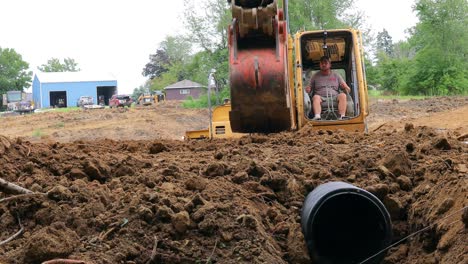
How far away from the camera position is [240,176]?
6.19 metres

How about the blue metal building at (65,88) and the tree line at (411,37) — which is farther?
the blue metal building at (65,88)

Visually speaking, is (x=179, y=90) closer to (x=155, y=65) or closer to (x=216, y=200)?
(x=155, y=65)

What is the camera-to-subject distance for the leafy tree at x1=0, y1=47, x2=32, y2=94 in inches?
3287

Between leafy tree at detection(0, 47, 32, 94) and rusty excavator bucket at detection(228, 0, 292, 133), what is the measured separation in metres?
77.2

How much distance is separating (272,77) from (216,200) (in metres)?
3.68

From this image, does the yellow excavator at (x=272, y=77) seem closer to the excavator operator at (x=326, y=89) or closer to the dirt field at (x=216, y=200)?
the excavator operator at (x=326, y=89)

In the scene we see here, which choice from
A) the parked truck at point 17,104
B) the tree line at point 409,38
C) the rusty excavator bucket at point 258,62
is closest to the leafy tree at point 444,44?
the tree line at point 409,38

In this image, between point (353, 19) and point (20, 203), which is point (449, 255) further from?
point (353, 19)

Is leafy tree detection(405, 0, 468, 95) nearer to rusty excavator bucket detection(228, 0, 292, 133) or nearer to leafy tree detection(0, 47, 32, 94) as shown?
rusty excavator bucket detection(228, 0, 292, 133)

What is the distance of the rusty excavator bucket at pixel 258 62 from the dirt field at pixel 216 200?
1.19 m

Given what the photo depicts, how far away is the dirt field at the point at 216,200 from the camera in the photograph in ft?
15.5

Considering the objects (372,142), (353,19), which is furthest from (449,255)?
(353,19)

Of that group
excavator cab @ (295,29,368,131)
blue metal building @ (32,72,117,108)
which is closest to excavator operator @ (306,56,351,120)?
excavator cab @ (295,29,368,131)

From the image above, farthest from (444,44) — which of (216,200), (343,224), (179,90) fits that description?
(179,90)
